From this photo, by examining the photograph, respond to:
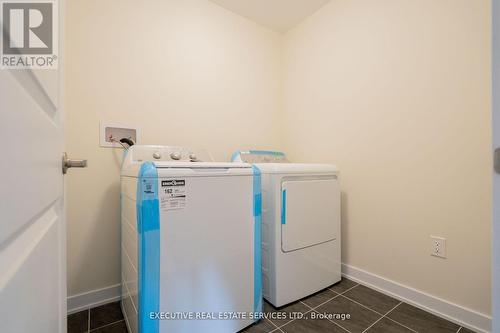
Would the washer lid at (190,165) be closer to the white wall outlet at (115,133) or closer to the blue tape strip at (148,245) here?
the blue tape strip at (148,245)

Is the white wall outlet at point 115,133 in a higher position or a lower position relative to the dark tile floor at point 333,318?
higher

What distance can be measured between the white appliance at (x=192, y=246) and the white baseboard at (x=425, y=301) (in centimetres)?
94

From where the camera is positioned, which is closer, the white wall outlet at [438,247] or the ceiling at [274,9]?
the white wall outlet at [438,247]

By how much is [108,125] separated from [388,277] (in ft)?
7.34

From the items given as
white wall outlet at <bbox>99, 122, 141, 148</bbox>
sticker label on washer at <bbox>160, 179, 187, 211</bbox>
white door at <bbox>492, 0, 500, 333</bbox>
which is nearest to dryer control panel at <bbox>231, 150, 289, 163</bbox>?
white wall outlet at <bbox>99, 122, 141, 148</bbox>

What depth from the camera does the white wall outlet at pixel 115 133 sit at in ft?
4.99

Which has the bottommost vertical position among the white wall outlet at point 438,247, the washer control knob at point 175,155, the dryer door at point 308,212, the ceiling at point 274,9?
the white wall outlet at point 438,247

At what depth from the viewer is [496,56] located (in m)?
0.42

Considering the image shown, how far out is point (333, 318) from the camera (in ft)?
4.44

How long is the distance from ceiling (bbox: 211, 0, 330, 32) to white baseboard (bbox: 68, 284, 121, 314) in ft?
8.06

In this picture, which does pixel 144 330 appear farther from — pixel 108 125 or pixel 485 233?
pixel 485 233

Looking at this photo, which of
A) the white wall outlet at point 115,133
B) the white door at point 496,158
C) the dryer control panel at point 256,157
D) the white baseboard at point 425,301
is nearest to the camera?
the white door at point 496,158

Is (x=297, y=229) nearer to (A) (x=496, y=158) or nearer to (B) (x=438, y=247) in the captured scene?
(B) (x=438, y=247)

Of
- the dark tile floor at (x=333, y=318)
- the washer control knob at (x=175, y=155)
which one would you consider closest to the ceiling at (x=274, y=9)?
the washer control knob at (x=175, y=155)
